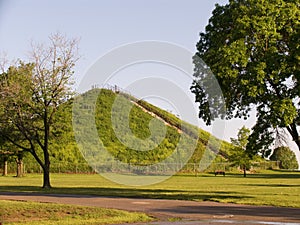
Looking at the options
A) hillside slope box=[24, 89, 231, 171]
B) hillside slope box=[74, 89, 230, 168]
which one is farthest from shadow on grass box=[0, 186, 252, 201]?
hillside slope box=[74, 89, 230, 168]

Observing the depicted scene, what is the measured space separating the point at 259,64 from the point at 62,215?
1381 cm

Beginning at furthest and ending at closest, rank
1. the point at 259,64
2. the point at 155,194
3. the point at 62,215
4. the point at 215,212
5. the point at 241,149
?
the point at 241,149
the point at 155,194
the point at 259,64
the point at 215,212
the point at 62,215

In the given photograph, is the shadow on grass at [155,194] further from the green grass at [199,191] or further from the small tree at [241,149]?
the small tree at [241,149]

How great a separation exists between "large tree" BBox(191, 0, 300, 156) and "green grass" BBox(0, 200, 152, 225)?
36.7 feet

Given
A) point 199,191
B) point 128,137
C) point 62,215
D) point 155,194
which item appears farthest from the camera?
point 128,137

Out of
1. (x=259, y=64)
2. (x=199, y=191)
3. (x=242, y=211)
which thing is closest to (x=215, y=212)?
(x=242, y=211)

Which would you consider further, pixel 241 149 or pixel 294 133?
pixel 241 149

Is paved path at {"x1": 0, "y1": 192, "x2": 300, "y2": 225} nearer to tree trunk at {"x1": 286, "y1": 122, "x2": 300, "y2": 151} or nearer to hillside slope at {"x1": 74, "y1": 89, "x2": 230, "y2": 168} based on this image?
tree trunk at {"x1": 286, "y1": 122, "x2": 300, "y2": 151}

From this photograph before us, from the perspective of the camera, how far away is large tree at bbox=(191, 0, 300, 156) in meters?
31.1

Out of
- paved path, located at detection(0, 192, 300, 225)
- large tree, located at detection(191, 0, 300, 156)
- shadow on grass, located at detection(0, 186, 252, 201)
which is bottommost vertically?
paved path, located at detection(0, 192, 300, 225)

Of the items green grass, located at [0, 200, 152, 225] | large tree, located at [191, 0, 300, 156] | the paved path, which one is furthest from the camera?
large tree, located at [191, 0, 300, 156]

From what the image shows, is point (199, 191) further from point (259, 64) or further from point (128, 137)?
point (128, 137)

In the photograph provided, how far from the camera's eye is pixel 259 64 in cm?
3125

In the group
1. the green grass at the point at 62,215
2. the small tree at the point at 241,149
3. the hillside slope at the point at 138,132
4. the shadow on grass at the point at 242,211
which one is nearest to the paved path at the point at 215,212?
the shadow on grass at the point at 242,211
